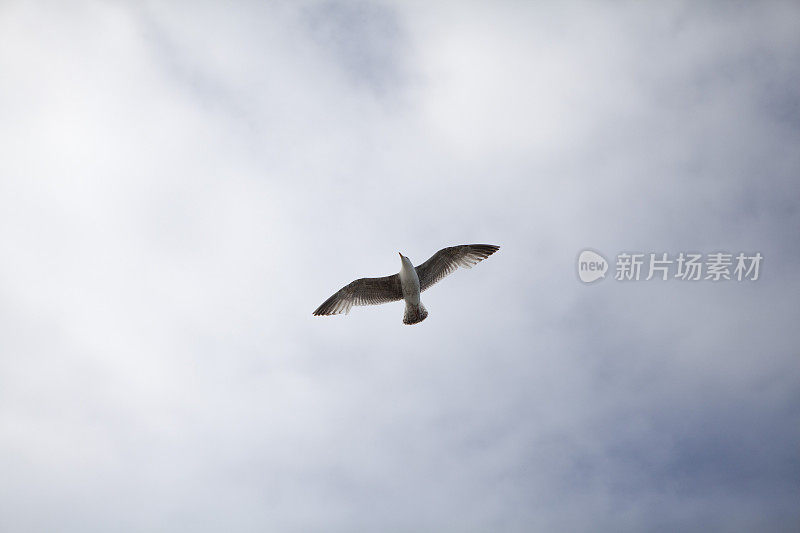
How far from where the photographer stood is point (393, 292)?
66375mm

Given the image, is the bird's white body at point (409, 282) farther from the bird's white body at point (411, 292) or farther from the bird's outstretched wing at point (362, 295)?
the bird's outstretched wing at point (362, 295)

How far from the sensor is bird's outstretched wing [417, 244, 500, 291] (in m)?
65.8

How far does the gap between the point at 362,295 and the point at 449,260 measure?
305 centimetres

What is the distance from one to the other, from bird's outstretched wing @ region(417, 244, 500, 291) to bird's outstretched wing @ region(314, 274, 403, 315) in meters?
0.91

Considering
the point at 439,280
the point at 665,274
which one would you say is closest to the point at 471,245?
the point at 439,280

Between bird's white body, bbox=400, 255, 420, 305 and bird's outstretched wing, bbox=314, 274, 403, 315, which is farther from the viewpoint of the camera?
bird's outstretched wing, bbox=314, 274, 403, 315

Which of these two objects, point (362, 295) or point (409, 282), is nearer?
point (409, 282)

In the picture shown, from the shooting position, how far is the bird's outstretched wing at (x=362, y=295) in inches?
2607

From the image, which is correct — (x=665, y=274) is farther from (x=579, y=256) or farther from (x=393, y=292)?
(x=393, y=292)

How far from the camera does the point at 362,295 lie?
66562mm

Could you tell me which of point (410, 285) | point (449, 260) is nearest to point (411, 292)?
point (410, 285)

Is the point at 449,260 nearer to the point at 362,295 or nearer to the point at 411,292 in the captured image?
the point at 411,292

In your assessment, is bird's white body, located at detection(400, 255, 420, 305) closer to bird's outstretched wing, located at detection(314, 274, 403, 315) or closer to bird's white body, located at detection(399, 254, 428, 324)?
bird's white body, located at detection(399, 254, 428, 324)

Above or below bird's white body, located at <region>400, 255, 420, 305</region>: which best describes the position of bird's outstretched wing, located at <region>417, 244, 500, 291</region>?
above
